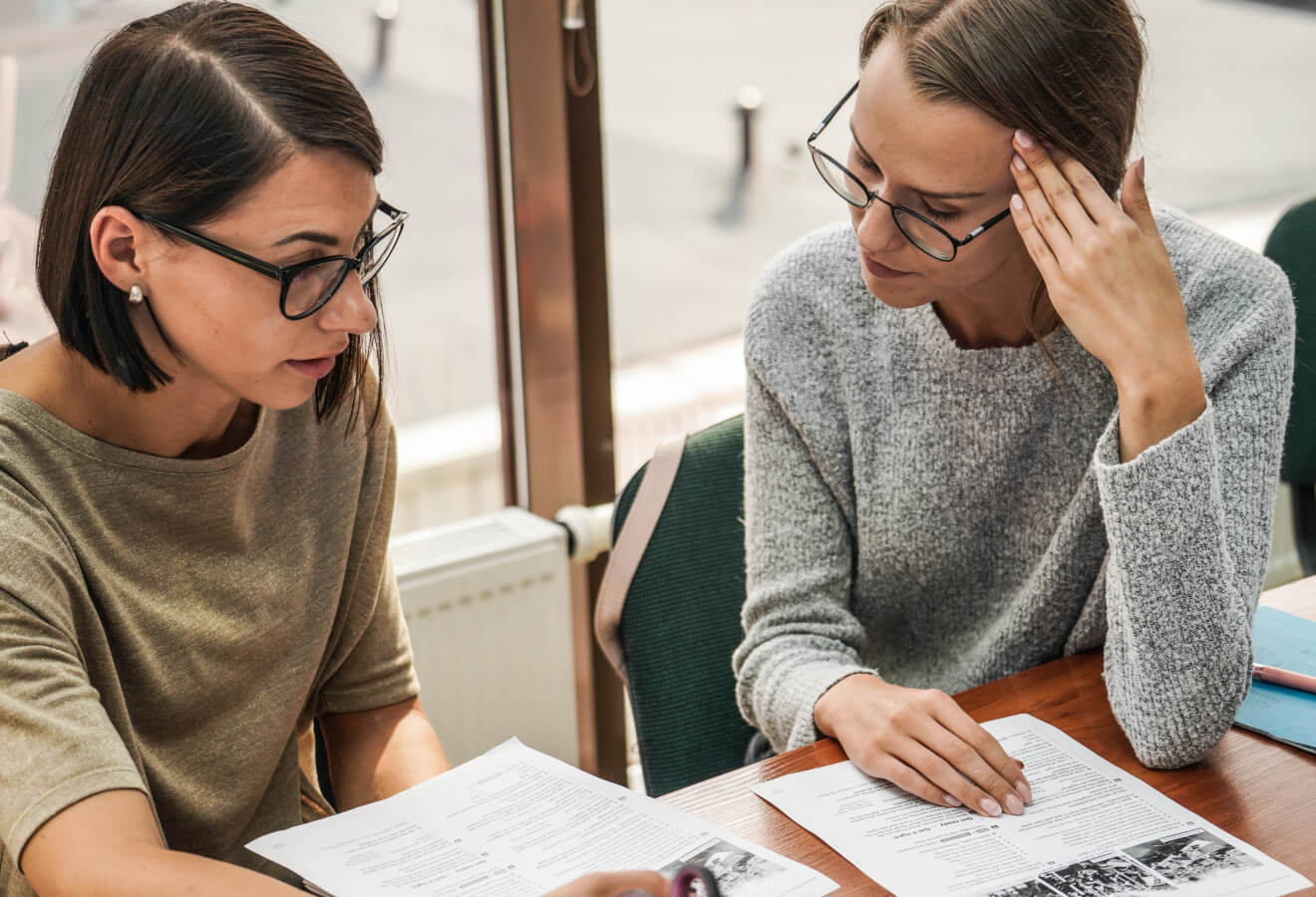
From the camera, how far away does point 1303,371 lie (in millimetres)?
2006

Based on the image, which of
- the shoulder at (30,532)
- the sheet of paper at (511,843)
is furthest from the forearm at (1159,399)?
the shoulder at (30,532)

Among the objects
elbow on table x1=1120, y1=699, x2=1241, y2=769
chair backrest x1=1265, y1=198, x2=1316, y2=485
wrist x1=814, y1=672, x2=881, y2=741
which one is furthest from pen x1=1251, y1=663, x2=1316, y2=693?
chair backrest x1=1265, y1=198, x2=1316, y2=485

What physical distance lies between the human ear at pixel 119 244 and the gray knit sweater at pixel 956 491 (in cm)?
65

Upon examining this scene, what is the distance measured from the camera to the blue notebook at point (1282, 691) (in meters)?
1.21

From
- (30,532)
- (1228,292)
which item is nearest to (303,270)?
(30,532)

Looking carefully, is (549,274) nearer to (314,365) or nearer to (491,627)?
(491,627)

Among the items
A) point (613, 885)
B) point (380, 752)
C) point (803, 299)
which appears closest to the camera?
point (613, 885)

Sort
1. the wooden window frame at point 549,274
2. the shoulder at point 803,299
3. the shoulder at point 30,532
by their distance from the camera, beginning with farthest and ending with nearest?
the wooden window frame at point 549,274, the shoulder at point 803,299, the shoulder at point 30,532

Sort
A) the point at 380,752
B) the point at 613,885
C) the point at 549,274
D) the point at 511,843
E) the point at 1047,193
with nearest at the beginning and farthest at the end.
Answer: the point at 613,885 → the point at 511,843 → the point at 1047,193 → the point at 380,752 → the point at 549,274

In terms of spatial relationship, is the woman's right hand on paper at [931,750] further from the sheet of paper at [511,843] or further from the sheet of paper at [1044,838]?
the sheet of paper at [511,843]

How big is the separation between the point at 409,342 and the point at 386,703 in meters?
0.89

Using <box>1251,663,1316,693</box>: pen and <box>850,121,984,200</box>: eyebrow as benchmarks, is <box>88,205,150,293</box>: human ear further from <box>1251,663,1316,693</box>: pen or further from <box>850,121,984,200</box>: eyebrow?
<box>1251,663,1316,693</box>: pen

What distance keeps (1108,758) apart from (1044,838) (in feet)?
0.58

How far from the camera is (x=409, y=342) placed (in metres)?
2.18
